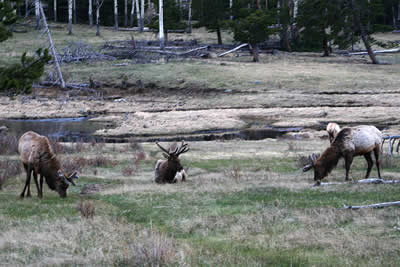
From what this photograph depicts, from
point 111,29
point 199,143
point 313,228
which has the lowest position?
point 199,143

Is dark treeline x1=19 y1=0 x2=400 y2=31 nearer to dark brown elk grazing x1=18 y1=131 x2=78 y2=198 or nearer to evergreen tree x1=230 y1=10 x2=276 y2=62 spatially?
evergreen tree x1=230 y1=10 x2=276 y2=62

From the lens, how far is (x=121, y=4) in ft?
258

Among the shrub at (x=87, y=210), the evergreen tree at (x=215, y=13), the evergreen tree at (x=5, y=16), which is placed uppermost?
the evergreen tree at (x=215, y=13)

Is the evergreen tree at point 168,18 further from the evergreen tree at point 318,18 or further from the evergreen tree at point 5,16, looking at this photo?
the evergreen tree at point 5,16

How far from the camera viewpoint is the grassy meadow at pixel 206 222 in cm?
712

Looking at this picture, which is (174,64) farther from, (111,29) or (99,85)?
(111,29)

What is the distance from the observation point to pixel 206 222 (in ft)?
31.0

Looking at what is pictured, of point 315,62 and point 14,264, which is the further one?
point 315,62

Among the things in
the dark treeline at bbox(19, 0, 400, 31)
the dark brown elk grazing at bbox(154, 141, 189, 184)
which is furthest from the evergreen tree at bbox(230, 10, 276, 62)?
the dark brown elk grazing at bbox(154, 141, 189, 184)

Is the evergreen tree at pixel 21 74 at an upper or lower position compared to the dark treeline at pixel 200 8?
lower

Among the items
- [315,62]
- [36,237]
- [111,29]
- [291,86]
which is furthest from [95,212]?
[111,29]

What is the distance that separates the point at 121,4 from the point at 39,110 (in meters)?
46.2

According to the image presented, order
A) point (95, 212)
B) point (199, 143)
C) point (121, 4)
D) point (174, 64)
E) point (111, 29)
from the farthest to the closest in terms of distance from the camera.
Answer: point (121, 4)
point (111, 29)
point (174, 64)
point (199, 143)
point (95, 212)

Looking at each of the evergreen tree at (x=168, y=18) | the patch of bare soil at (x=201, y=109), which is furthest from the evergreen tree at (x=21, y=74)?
the evergreen tree at (x=168, y=18)
